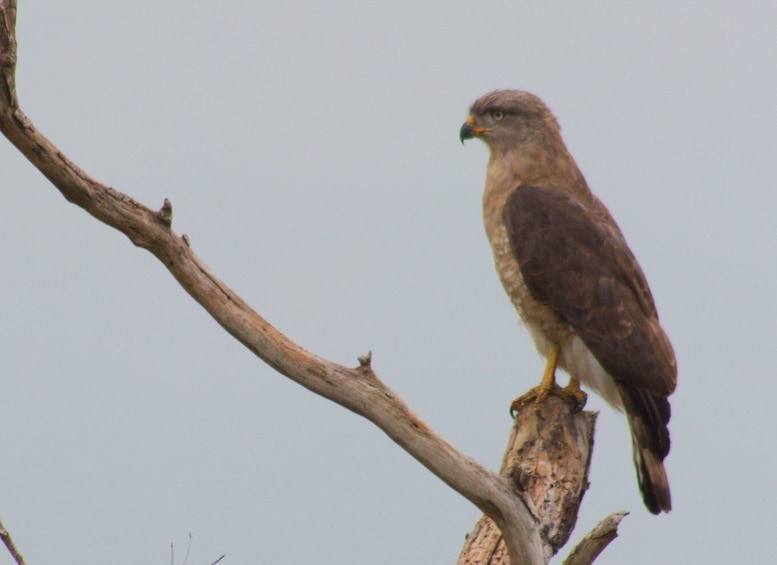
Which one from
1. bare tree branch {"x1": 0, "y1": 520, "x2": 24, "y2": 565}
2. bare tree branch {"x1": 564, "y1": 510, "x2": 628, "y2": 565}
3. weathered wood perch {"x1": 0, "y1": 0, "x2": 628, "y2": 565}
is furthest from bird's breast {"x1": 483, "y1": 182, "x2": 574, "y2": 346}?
bare tree branch {"x1": 0, "y1": 520, "x2": 24, "y2": 565}

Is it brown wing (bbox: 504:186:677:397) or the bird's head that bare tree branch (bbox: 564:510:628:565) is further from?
the bird's head

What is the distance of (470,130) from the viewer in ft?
24.1

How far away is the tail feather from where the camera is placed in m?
5.84

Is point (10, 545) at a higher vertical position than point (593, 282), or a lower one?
lower

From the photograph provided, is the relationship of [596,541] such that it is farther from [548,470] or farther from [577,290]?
[577,290]

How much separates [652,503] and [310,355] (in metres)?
2.01

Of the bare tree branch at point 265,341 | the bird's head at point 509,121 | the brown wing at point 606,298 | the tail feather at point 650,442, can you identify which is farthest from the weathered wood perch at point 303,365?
the bird's head at point 509,121

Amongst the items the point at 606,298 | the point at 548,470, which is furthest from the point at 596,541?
the point at 606,298

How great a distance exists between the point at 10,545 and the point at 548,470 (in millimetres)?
2571

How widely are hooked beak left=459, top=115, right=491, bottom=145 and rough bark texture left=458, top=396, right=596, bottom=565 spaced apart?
1.96 meters

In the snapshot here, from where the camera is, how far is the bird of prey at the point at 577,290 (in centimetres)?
601

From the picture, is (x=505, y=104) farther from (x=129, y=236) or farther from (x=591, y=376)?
(x=129, y=236)

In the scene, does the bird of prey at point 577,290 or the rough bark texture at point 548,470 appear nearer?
the rough bark texture at point 548,470

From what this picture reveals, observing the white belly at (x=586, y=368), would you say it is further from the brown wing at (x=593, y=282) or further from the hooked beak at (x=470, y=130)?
the hooked beak at (x=470, y=130)
